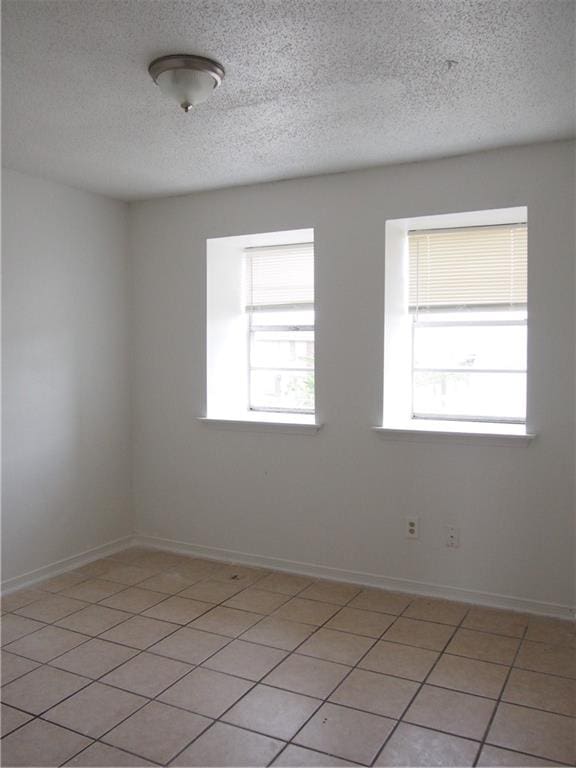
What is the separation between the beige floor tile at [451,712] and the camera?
7.89 ft

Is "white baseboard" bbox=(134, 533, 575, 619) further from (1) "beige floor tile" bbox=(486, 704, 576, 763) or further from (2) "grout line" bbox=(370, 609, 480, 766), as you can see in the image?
(1) "beige floor tile" bbox=(486, 704, 576, 763)

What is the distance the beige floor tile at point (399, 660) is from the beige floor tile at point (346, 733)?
0.36 meters

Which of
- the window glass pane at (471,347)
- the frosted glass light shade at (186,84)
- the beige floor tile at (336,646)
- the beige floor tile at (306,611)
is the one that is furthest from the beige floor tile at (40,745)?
the window glass pane at (471,347)

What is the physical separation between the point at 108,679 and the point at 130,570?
1.42 meters

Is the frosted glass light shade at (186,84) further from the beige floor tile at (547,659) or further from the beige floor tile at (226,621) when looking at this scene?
the beige floor tile at (547,659)

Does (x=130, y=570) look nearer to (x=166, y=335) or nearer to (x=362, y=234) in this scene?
(x=166, y=335)

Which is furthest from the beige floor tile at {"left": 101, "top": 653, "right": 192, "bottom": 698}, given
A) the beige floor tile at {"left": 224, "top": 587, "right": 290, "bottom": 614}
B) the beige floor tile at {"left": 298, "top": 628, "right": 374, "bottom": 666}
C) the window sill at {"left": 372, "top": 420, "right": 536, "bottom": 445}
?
the window sill at {"left": 372, "top": 420, "right": 536, "bottom": 445}

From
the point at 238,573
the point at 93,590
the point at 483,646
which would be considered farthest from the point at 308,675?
the point at 93,590

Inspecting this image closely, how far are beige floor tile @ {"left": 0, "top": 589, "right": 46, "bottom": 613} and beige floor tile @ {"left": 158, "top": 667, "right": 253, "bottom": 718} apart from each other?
129 centimetres

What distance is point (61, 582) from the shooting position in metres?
3.96

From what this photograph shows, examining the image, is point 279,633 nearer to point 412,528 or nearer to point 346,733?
point 346,733

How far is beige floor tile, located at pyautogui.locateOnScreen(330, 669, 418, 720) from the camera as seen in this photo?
8.34 feet

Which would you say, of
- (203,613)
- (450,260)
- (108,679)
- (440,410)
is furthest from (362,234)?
(108,679)

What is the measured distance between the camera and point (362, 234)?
3.83 m
